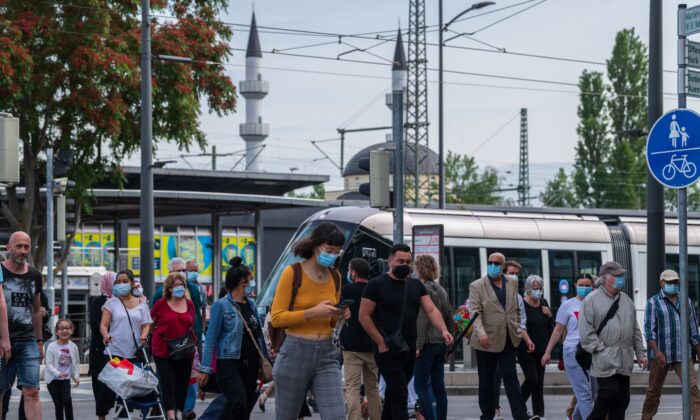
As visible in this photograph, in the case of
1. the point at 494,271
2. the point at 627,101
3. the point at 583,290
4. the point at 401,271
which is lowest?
the point at 583,290

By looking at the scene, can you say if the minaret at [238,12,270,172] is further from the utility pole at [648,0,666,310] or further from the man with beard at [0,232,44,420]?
the man with beard at [0,232,44,420]

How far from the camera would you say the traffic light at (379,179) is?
19625mm

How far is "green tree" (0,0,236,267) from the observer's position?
28516 mm

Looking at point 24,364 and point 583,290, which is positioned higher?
point 583,290

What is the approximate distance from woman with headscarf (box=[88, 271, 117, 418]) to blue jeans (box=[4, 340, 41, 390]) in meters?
2.08

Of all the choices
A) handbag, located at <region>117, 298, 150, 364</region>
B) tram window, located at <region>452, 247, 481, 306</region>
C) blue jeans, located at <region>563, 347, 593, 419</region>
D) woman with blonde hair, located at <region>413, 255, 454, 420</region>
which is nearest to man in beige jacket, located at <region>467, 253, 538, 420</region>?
woman with blonde hair, located at <region>413, 255, 454, 420</region>

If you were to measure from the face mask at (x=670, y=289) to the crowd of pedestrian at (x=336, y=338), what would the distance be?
0.02 m

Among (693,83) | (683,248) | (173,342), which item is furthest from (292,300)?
(173,342)

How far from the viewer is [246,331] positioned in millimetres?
11586

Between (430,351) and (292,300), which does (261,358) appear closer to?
(430,351)

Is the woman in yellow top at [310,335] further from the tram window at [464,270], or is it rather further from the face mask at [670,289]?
the tram window at [464,270]

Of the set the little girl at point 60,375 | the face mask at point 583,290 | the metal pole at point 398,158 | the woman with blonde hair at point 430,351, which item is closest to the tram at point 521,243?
the metal pole at point 398,158

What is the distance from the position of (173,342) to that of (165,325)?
0.61 ft

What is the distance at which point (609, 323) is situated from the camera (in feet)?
38.7
